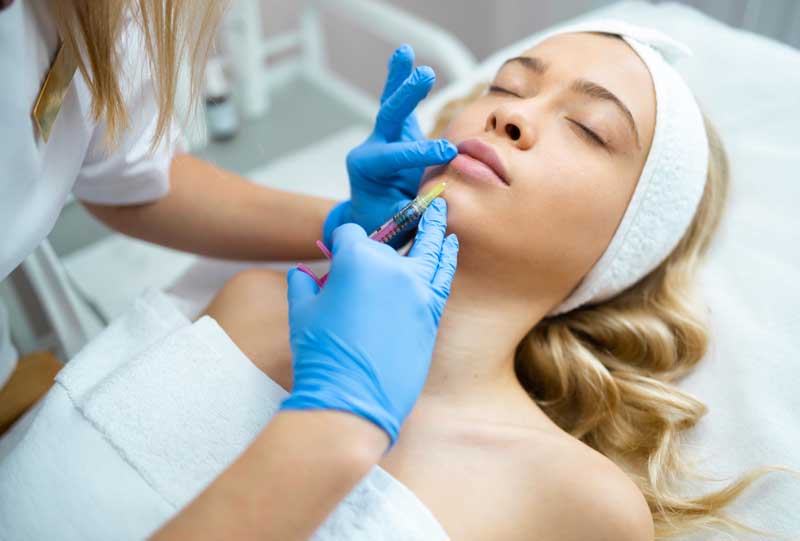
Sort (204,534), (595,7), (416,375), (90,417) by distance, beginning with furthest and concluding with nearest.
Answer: (595,7) → (90,417) → (416,375) → (204,534)

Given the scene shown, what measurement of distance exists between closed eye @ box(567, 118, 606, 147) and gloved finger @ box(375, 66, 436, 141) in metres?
0.21

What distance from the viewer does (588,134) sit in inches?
39.1

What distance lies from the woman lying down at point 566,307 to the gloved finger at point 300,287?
0.65ft

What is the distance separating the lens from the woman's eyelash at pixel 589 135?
0.99 m

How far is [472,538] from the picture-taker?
33.3 inches

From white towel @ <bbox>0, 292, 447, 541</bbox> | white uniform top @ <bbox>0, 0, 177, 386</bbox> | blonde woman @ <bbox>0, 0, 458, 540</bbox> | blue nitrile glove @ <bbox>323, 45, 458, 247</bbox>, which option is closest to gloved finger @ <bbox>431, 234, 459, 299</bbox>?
blonde woman @ <bbox>0, 0, 458, 540</bbox>

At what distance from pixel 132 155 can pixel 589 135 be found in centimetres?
68

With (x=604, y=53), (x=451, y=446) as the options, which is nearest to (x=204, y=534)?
(x=451, y=446)

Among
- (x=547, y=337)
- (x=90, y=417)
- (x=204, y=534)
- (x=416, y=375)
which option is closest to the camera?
(x=204, y=534)

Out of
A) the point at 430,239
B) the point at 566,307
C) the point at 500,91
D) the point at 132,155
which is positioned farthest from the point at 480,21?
the point at 430,239

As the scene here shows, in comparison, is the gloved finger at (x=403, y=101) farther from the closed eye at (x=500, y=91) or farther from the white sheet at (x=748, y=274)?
the white sheet at (x=748, y=274)

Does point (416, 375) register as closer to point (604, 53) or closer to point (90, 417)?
point (90, 417)

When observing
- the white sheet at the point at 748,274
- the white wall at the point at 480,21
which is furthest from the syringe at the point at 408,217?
the white wall at the point at 480,21

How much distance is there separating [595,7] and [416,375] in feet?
5.04
